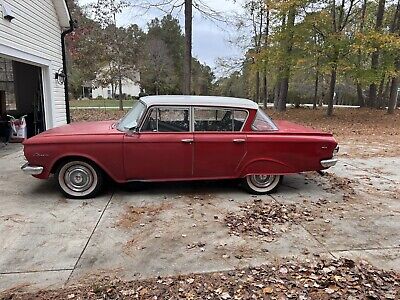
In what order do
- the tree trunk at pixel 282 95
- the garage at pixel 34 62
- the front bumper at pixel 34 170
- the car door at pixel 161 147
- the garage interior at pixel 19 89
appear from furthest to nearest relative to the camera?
the tree trunk at pixel 282 95
the garage interior at pixel 19 89
the garage at pixel 34 62
the car door at pixel 161 147
the front bumper at pixel 34 170

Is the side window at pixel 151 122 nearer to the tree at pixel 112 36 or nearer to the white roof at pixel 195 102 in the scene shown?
the white roof at pixel 195 102

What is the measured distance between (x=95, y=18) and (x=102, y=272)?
71.3ft

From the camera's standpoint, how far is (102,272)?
2.79 m

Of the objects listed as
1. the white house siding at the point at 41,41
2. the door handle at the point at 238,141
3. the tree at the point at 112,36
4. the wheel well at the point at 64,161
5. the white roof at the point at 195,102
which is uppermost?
the tree at the point at 112,36

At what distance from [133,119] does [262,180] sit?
2128 mm

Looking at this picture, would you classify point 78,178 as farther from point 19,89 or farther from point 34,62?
point 19,89

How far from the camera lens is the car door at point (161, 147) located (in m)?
4.46

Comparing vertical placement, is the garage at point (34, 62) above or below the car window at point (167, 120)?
above

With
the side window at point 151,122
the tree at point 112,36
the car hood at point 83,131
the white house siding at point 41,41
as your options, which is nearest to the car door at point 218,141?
the side window at point 151,122

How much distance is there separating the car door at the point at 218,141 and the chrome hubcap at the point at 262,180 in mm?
354

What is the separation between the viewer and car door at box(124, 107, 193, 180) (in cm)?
446

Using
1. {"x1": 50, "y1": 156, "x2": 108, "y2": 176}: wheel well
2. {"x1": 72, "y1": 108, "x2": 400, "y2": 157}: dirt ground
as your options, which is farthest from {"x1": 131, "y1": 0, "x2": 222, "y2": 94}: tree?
{"x1": 50, "y1": 156, "x2": 108, "y2": 176}: wheel well

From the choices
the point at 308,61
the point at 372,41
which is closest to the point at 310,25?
the point at 308,61

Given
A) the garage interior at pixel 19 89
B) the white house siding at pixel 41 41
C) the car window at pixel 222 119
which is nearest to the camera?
the car window at pixel 222 119
